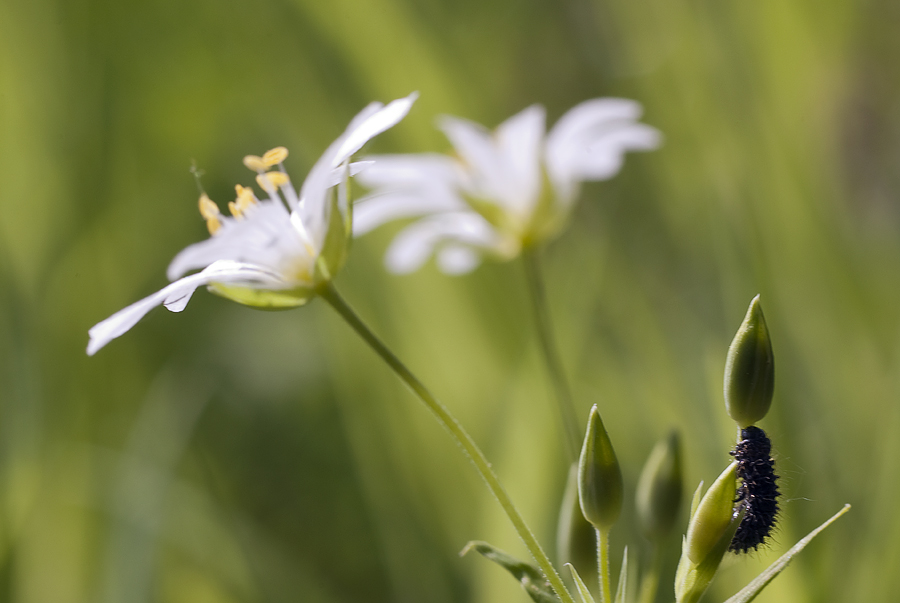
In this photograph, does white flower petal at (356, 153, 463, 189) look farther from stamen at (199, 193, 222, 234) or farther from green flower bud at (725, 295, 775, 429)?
green flower bud at (725, 295, 775, 429)

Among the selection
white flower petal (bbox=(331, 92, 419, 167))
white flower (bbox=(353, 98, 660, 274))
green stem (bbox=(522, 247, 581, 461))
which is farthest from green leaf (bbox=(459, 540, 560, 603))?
white flower (bbox=(353, 98, 660, 274))

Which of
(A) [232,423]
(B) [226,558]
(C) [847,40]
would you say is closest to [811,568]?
(B) [226,558]

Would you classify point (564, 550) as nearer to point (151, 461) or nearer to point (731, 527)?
point (731, 527)

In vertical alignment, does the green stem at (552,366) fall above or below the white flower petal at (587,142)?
below

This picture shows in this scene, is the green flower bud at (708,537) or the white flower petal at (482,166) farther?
the white flower petal at (482,166)

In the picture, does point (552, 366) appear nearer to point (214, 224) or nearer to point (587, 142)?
point (214, 224)

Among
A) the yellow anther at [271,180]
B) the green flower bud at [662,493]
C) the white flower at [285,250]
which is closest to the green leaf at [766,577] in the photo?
the green flower bud at [662,493]

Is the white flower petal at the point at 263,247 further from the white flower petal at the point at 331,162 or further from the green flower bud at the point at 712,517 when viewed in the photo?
the green flower bud at the point at 712,517
